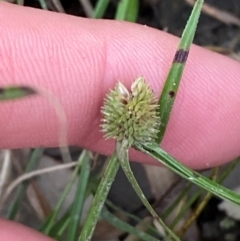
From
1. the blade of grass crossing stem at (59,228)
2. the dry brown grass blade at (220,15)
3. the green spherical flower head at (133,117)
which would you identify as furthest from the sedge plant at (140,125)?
the dry brown grass blade at (220,15)

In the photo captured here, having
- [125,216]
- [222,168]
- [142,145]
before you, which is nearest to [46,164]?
[125,216]

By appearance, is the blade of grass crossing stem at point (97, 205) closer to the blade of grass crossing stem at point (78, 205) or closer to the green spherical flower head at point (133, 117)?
the green spherical flower head at point (133, 117)

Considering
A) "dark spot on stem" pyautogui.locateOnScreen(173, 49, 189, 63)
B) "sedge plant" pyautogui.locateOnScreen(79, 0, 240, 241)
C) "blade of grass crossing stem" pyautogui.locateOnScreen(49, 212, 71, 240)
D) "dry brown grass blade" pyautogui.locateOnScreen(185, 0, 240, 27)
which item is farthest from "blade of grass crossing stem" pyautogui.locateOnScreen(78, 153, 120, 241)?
"dry brown grass blade" pyautogui.locateOnScreen(185, 0, 240, 27)

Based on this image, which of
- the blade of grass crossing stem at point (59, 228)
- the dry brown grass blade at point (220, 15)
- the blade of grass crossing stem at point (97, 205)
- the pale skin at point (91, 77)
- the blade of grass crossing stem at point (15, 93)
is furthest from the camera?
the dry brown grass blade at point (220, 15)

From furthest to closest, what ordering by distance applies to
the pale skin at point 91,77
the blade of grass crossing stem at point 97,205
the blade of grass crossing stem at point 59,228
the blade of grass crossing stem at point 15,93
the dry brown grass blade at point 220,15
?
the dry brown grass blade at point 220,15 → the blade of grass crossing stem at point 59,228 → the pale skin at point 91,77 → the blade of grass crossing stem at point 97,205 → the blade of grass crossing stem at point 15,93

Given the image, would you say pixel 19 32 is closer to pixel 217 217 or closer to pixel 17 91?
pixel 17 91

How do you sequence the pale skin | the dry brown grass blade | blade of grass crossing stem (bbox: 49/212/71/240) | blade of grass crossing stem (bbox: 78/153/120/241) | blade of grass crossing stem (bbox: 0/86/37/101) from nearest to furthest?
blade of grass crossing stem (bbox: 0/86/37/101) → blade of grass crossing stem (bbox: 78/153/120/241) → the pale skin → blade of grass crossing stem (bbox: 49/212/71/240) → the dry brown grass blade

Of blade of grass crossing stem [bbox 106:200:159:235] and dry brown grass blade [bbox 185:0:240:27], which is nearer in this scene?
blade of grass crossing stem [bbox 106:200:159:235]

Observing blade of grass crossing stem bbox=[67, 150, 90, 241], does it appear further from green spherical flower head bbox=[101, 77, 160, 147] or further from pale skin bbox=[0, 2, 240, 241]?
A: green spherical flower head bbox=[101, 77, 160, 147]

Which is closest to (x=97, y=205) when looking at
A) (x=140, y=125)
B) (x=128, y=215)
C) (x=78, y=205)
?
(x=140, y=125)
